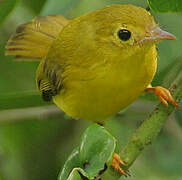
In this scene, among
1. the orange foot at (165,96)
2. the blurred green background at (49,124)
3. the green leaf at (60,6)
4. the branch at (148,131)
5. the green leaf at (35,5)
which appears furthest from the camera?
the green leaf at (35,5)

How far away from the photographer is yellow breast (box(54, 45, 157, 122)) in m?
2.72

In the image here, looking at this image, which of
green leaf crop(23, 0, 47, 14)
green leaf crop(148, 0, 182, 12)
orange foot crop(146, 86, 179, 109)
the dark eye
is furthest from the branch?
green leaf crop(23, 0, 47, 14)

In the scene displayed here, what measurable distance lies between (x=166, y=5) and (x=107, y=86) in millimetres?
721

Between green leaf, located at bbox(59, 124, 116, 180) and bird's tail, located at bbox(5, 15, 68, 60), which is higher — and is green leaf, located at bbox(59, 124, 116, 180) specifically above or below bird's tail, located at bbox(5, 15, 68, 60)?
above

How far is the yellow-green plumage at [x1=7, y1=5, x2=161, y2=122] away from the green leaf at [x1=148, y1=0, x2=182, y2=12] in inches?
14.8

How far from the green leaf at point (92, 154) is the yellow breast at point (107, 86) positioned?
2.42 ft

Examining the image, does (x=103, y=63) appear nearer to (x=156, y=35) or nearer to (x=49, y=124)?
(x=156, y=35)

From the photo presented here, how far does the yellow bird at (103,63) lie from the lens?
262cm

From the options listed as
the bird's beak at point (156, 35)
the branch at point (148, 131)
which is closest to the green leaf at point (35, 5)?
the bird's beak at point (156, 35)

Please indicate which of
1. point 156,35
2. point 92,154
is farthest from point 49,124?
point 92,154

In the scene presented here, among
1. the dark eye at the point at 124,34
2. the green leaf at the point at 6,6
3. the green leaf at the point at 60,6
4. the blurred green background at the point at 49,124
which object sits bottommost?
the blurred green background at the point at 49,124

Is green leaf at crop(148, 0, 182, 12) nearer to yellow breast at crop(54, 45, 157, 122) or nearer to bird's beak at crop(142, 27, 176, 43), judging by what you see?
bird's beak at crop(142, 27, 176, 43)

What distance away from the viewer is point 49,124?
161 inches

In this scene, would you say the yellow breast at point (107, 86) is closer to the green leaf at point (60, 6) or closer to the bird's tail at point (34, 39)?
the green leaf at point (60, 6)
